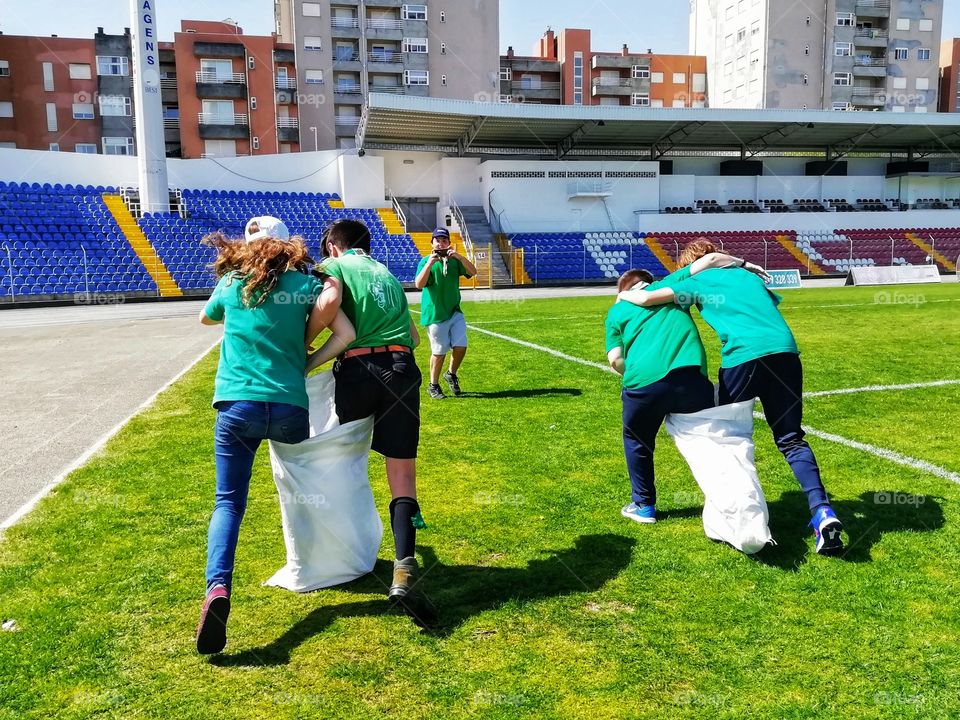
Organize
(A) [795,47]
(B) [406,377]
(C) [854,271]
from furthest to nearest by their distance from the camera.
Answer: (A) [795,47] → (C) [854,271] → (B) [406,377]

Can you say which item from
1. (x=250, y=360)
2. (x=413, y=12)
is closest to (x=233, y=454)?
(x=250, y=360)

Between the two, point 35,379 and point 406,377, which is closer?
point 406,377

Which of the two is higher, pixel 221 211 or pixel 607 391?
pixel 221 211

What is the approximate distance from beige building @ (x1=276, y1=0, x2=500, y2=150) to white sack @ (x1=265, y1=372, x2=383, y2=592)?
53.2 meters

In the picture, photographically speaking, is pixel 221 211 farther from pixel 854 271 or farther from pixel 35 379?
pixel 854 271

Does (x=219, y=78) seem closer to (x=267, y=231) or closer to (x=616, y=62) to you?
(x=616, y=62)

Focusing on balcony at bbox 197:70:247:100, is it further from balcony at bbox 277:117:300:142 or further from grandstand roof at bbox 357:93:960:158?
grandstand roof at bbox 357:93:960:158

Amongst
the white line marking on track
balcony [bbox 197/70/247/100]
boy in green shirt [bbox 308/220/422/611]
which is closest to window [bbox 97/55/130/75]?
balcony [bbox 197/70/247/100]

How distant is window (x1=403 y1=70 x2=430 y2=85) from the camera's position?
5534 cm

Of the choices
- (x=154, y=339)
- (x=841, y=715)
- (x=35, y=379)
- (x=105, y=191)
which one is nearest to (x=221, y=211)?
→ (x=105, y=191)

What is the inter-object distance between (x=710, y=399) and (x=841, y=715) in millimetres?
1998

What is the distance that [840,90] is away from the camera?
200 feet

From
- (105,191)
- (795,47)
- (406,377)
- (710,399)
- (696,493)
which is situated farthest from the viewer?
(795,47)

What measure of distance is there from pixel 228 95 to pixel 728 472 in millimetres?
55924
